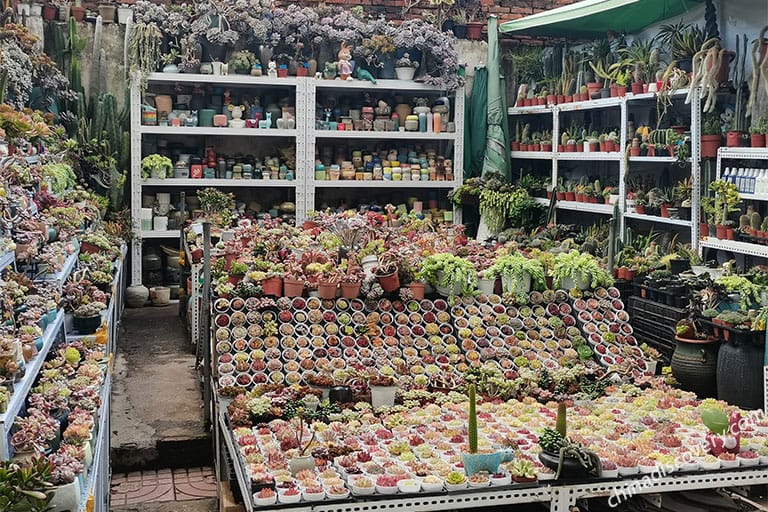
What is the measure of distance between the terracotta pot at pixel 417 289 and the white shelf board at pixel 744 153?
3010 millimetres

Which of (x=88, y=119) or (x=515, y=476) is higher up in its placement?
(x=88, y=119)

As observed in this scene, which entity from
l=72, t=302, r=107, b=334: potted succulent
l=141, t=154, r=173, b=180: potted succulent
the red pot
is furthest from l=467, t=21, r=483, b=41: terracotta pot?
l=72, t=302, r=107, b=334: potted succulent

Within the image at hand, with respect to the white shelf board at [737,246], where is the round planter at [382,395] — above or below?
below

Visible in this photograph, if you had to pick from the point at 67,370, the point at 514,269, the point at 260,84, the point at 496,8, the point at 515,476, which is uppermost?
the point at 496,8

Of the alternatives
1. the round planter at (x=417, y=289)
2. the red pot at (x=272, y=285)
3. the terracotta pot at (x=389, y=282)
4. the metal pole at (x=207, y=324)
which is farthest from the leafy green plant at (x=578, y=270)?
the metal pole at (x=207, y=324)

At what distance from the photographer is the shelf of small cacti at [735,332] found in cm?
588

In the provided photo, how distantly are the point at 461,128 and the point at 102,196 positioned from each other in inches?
173

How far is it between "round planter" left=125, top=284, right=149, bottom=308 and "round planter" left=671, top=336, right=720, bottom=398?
6.30m

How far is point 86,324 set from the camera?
5.69 meters

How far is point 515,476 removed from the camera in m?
4.00

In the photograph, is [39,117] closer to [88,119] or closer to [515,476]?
[88,119]

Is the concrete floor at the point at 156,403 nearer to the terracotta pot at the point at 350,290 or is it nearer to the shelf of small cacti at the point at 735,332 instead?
the terracotta pot at the point at 350,290

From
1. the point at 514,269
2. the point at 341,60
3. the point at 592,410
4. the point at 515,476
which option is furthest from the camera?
the point at 341,60

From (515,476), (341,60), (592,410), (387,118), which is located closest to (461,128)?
(387,118)
